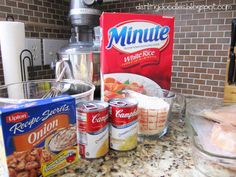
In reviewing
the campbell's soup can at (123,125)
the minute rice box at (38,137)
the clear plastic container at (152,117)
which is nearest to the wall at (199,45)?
Result: the clear plastic container at (152,117)

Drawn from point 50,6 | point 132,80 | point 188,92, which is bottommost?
point 188,92

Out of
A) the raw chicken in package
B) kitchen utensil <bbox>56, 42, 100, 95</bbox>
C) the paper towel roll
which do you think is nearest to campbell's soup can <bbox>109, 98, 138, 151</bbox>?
the raw chicken in package

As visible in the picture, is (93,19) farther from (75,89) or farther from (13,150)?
(13,150)

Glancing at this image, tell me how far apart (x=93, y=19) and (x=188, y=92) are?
0.63 meters

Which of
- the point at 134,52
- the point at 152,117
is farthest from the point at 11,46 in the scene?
the point at 152,117

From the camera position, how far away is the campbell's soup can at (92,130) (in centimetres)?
38

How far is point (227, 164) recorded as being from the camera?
0.33m

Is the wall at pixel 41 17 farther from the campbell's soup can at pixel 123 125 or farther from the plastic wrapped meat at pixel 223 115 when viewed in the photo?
the plastic wrapped meat at pixel 223 115

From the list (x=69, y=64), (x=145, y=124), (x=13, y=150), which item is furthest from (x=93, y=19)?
(x=13, y=150)

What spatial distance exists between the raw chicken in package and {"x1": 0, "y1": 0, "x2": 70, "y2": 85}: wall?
20.7 inches

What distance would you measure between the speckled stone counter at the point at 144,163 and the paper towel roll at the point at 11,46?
0.49 m

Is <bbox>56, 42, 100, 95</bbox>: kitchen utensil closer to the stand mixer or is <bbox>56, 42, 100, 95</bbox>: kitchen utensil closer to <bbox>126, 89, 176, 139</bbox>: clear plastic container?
the stand mixer

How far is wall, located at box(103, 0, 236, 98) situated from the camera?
37.4 inches

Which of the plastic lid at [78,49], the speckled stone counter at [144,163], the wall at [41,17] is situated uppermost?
the wall at [41,17]
